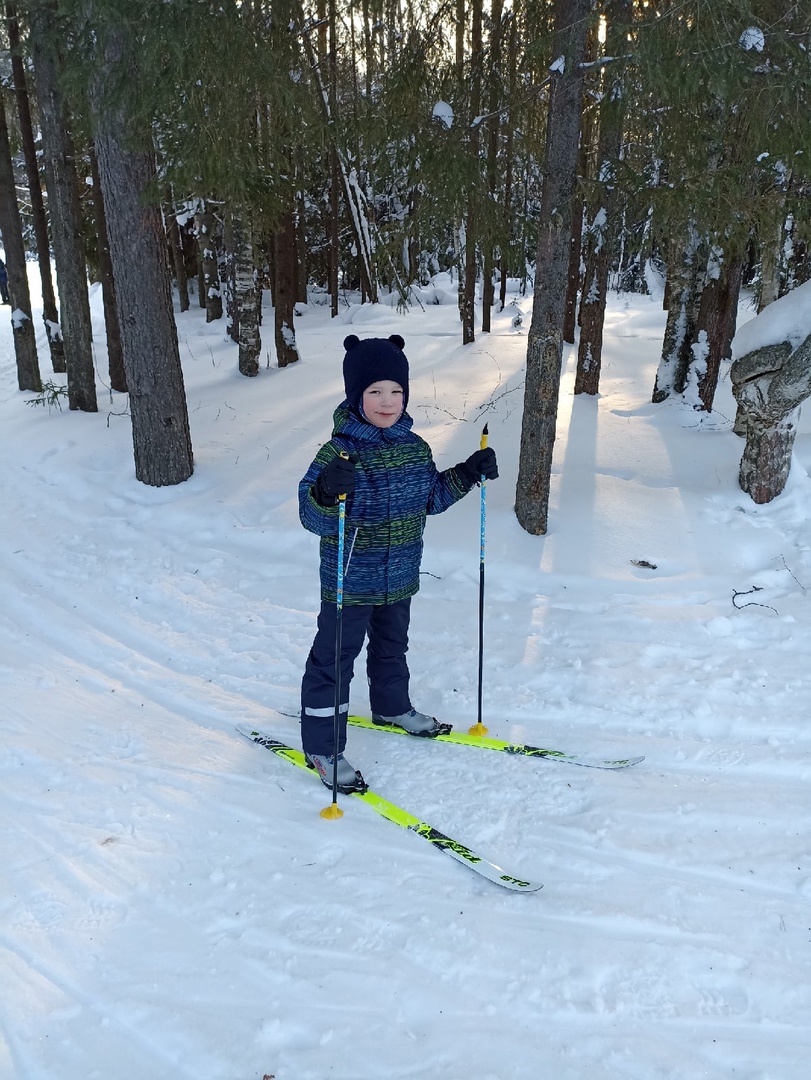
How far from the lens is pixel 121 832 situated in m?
3.41

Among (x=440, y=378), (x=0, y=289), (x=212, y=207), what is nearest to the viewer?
(x=440, y=378)

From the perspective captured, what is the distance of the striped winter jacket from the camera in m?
3.62

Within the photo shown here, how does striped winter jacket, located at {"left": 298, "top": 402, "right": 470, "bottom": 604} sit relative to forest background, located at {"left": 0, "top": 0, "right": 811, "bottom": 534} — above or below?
below

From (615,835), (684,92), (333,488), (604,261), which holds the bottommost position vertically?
(615,835)

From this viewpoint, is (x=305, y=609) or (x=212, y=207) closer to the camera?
(x=305, y=609)

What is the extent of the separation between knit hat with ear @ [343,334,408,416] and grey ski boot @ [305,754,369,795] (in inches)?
70.7

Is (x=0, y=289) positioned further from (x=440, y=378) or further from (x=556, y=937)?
(x=556, y=937)

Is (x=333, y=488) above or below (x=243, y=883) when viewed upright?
above

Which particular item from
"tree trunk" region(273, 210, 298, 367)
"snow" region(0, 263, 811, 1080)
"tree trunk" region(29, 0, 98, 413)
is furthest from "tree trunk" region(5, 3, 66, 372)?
"snow" region(0, 263, 811, 1080)

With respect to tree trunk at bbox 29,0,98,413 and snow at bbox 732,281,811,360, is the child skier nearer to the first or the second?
snow at bbox 732,281,811,360

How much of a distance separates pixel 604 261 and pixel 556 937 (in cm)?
933

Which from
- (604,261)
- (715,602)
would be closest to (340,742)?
(715,602)

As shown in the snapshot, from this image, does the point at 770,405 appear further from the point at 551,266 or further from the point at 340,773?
the point at 340,773

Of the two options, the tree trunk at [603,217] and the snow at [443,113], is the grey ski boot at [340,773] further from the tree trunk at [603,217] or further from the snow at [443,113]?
the snow at [443,113]
